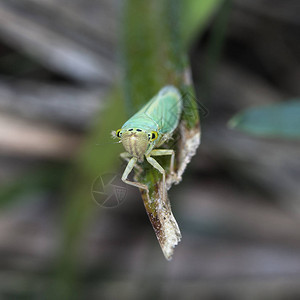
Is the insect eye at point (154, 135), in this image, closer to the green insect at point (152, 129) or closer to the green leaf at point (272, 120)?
the green insect at point (152, 129)

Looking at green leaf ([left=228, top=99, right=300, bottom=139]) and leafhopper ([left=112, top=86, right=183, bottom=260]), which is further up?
green leaf ([left=228, top=99, right=300, bottom=139])

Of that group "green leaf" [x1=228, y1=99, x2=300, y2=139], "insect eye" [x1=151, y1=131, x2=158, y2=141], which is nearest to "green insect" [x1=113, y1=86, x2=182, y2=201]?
"insect eye" [x1=151, y1=131, x2=158, y2=141]

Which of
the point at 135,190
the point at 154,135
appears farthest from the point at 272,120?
the point at 135,190

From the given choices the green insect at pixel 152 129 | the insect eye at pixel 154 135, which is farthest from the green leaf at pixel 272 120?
the insect eye at pixel 154 135

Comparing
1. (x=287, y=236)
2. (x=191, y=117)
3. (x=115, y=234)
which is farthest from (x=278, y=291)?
(x=191, y=117)

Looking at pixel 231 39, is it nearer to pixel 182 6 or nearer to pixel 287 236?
pixel 182 6

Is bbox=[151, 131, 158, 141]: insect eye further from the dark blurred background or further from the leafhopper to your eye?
the dark blurred background
